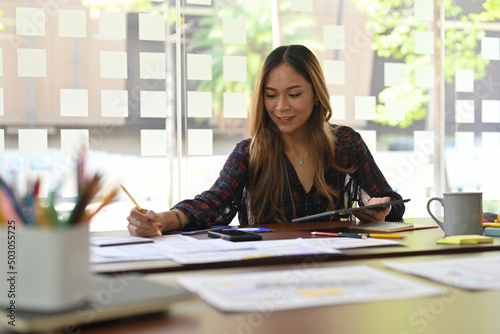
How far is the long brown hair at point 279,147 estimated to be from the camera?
2.14m

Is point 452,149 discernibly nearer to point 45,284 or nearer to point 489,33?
point 489,33

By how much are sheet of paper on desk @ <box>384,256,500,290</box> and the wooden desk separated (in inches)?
3.4

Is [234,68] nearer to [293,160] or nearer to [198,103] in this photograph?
[198,103]

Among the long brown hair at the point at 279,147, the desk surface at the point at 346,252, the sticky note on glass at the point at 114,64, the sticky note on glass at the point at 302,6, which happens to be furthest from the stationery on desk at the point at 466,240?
the sticky note on glass at the point at 302,6

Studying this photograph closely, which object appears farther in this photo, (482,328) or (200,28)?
(200,28)

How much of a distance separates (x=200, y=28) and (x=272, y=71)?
4.64ft

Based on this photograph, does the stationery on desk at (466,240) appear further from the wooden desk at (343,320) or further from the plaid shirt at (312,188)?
the plaid shirt at (312,188)

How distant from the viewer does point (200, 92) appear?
3.58 meters

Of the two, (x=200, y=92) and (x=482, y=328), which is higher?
(x=200, y=92)

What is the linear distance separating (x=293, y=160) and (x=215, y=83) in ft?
4.86

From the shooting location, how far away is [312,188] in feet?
7.17

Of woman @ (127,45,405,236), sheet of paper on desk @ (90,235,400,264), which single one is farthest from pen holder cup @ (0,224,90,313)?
woman @ (127,45,405,236)

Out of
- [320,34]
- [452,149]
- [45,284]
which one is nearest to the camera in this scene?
[45,284]

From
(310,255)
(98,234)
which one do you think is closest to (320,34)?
(98,234)
